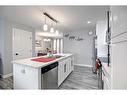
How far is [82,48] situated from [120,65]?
16.4ft

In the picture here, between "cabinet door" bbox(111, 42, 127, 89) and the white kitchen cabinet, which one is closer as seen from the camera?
"cabinet door" bbox(111, 42, 127, 89)

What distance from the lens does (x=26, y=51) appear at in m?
4.46

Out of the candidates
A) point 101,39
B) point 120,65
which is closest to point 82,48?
point 101,39

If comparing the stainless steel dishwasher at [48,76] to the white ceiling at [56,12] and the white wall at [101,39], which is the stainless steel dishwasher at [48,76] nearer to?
the white ceiling at [56,12]

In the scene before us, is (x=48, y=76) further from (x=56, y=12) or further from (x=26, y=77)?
(x=56, y=12)

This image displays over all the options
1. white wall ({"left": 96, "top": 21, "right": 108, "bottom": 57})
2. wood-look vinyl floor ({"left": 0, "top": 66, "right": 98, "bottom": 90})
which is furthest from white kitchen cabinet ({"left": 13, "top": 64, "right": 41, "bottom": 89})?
white wall ({"left": 96, "top": 21, "right": 108, "bottom": 57})

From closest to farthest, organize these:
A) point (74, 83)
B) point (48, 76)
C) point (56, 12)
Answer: point (48, 76) < point (56, 12) < point (74, 83)

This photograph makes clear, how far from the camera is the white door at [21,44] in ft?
12.8

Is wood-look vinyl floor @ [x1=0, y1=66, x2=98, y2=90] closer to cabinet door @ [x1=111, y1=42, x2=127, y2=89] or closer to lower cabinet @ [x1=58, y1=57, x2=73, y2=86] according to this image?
lower cabinet @ [x1=58, y1=57, x2=73, y2=86]

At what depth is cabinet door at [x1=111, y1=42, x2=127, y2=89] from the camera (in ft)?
Answer: 2.74

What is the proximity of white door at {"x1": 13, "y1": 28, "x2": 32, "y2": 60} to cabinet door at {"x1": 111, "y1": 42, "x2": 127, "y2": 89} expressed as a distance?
3.92 meters

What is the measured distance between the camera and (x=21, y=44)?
4180 millimetres
